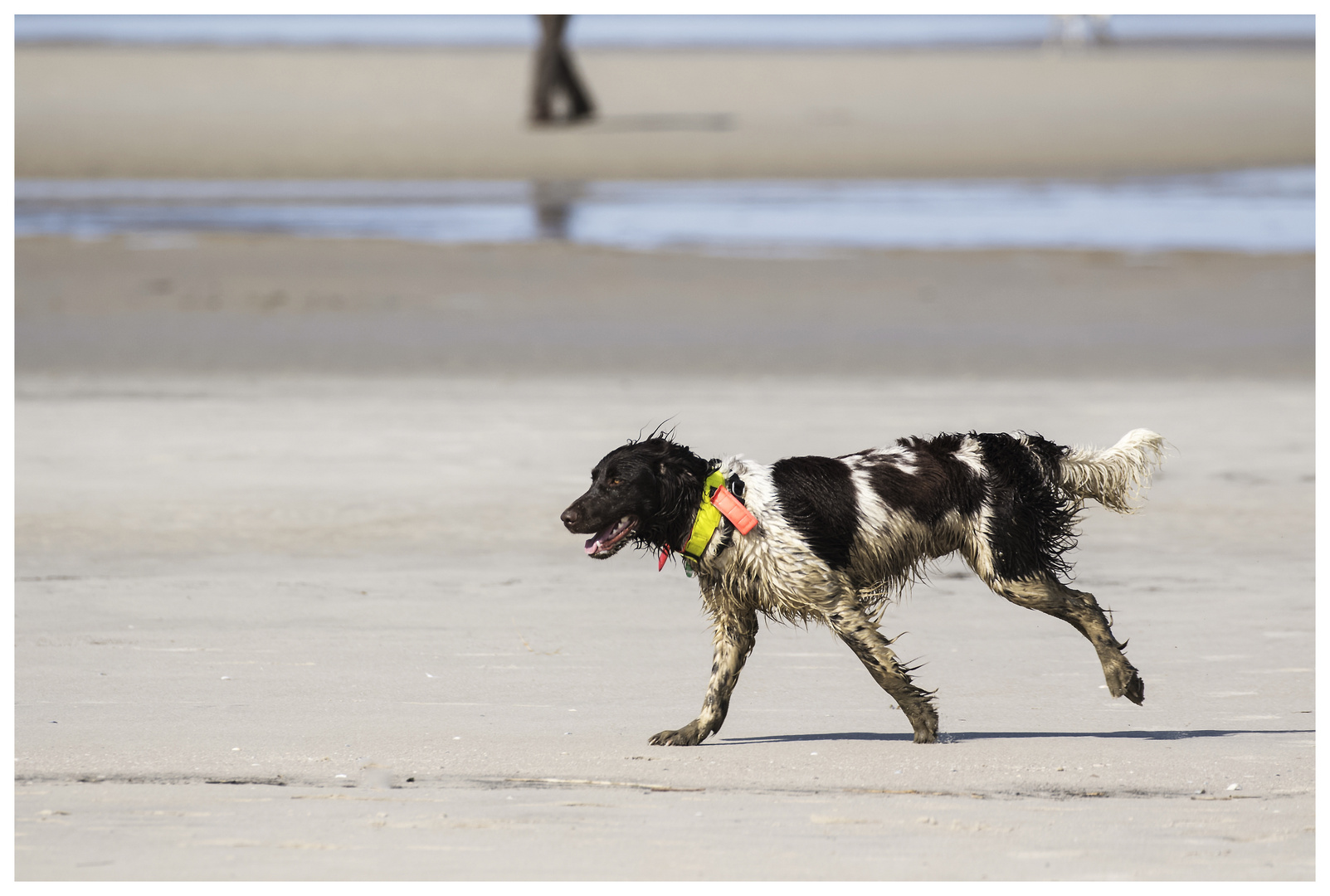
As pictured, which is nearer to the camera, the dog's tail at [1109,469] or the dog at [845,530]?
the dog at [845,530]

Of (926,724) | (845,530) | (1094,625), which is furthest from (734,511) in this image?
(1094,625)

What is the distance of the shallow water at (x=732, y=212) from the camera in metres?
20.5

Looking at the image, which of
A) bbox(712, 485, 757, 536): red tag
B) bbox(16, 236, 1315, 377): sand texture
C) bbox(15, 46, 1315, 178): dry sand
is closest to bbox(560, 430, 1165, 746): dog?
bbox(712, 485, 757, 536): red tag

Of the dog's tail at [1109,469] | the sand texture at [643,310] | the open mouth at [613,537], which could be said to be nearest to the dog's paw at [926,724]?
the dog's tail at [1109,469]

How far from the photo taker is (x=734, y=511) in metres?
5.43

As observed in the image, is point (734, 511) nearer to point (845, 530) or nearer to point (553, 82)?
point (845, 530)

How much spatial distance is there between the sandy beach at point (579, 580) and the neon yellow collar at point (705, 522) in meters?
0.66

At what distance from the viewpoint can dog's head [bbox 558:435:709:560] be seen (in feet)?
17.7

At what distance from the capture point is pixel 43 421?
1145 centimetres

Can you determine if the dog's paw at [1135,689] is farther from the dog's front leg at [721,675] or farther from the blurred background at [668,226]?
the blurred background at [668,226]

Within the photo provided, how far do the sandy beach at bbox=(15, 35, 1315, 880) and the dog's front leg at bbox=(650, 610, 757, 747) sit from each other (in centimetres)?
11

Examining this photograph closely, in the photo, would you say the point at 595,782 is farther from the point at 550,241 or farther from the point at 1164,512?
the point at 550,241

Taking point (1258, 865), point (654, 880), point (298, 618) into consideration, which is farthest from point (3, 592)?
point (1258, 865)

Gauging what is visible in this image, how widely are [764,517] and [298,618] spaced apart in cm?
256
